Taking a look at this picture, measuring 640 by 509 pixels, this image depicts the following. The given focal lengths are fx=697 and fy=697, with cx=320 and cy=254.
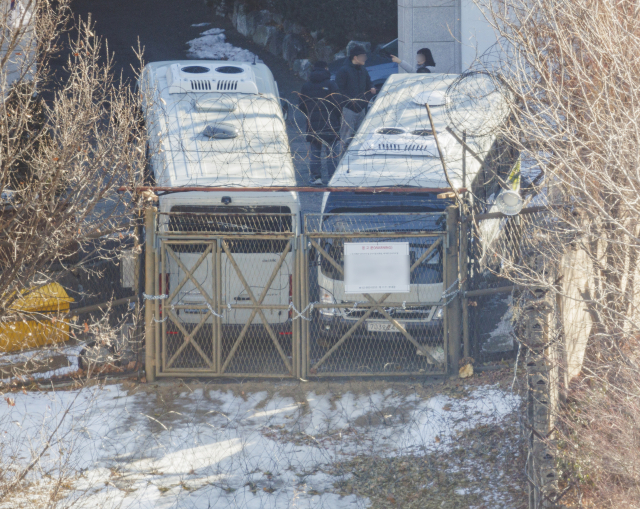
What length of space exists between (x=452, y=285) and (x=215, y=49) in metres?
21.1

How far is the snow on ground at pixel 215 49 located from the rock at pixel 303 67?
5.50 feet

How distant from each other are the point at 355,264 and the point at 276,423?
2214mm

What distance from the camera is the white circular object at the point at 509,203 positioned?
777cm

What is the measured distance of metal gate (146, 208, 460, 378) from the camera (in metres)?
8.84

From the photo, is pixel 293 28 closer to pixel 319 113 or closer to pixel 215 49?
pixel 215 49

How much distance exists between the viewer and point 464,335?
354 inches

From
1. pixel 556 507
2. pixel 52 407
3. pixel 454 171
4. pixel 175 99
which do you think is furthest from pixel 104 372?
pixel 556 507

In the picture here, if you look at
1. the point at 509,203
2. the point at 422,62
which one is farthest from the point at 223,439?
the point at 422,62

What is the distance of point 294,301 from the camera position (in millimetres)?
8859

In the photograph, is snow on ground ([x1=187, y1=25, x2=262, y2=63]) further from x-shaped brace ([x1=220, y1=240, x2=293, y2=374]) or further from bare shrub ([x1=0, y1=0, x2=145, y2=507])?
x-shaped brace ([x1=220, y1=240, x2=293, y2=374])

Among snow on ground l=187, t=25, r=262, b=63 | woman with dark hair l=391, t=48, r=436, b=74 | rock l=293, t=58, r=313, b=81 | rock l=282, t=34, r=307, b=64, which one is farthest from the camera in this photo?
snow on ground l=187, t=25, r=262, b=63

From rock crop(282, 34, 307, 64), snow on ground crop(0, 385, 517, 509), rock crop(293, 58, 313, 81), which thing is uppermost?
rock crop(282, 34, 307, 64)

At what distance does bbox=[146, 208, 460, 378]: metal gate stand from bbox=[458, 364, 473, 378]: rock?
0.16 m

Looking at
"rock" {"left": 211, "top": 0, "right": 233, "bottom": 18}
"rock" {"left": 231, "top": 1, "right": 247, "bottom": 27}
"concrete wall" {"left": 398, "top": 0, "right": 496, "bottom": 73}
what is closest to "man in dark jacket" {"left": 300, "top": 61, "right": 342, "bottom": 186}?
"concrete wall" {"left": 398, "top": 0, "right": 496, "bottom": 73}
